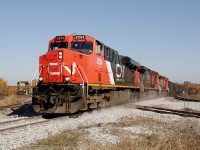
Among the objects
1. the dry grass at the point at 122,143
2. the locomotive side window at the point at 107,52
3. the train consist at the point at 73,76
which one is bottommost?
the dry grass at the point at 122,143

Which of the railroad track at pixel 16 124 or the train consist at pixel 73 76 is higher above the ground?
the train consist at pixel 73 76

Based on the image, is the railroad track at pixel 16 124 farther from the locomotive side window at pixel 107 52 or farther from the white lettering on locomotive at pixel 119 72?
the white lettering on locomotive at pixel 119 72

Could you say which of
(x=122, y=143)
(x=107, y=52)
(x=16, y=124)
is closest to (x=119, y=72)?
(x=107, y=52)

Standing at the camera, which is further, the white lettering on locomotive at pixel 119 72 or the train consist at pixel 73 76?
the white lettering on locomotive at pixel 119 72

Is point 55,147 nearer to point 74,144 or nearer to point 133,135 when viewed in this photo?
point 74,144

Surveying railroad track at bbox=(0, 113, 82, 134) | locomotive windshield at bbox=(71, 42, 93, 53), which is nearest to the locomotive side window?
locomotive windshield at bbox=(71, 42, 93, 53)

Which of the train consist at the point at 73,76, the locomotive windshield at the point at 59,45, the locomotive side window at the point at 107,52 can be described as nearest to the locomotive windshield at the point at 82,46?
the train consist at the point at 73,76

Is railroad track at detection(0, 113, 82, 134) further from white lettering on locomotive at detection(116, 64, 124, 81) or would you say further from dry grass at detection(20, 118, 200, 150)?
white lettering on locomotive at detection(116, 64, 124, 81)

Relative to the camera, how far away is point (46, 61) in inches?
511

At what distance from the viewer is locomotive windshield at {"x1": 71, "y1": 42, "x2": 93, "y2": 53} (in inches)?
531

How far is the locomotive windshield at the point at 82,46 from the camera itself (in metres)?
13.5

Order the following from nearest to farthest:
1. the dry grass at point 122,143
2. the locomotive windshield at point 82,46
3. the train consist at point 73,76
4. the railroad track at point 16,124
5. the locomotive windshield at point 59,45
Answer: the dry grass at point 122,143 → the railroad track at point 16,124 → the train consist at point 73,76 → the locomotive windshield at point 82,46 → the locomotive windshield at point 59,45

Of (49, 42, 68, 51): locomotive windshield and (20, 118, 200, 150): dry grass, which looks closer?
(20, 118, 200, 150): dry grass

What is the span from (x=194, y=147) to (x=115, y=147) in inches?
82.7
